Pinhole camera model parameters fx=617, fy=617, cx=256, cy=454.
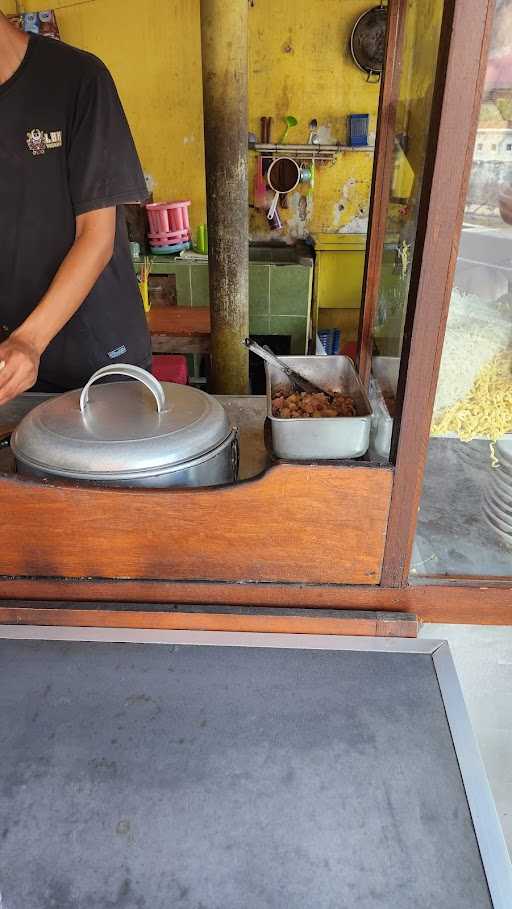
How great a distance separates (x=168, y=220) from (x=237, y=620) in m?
4.35

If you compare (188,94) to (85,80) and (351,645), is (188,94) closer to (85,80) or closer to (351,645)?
(85,80)

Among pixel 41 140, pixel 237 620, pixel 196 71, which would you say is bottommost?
pixel 237 620

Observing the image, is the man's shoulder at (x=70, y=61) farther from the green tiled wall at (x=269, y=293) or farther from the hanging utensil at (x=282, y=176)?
the hanging utensil at (x=282, y=176)

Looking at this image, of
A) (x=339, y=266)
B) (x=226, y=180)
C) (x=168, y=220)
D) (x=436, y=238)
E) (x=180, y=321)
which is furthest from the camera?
(x=339, y=266)

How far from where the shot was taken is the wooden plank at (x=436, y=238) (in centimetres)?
77

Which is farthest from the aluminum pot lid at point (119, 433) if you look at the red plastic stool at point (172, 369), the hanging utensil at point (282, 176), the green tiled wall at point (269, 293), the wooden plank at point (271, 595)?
the hanging utensil at point (282, 176)

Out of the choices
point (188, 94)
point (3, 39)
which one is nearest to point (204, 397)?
point (3, 39)

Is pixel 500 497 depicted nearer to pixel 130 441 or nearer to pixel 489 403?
pixel 489 403

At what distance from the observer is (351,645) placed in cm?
110

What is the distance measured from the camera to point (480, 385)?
1.11m

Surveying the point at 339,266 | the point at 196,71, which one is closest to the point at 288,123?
the point at 196,71

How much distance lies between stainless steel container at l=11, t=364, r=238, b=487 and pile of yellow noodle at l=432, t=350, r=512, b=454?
16.8 inches

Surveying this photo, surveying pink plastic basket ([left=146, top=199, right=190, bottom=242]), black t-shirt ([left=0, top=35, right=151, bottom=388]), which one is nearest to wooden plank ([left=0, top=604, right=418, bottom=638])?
black t-shirt ([left=0, top=35, right=151, bottom=388])

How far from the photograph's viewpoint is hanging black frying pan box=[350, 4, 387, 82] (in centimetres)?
464
